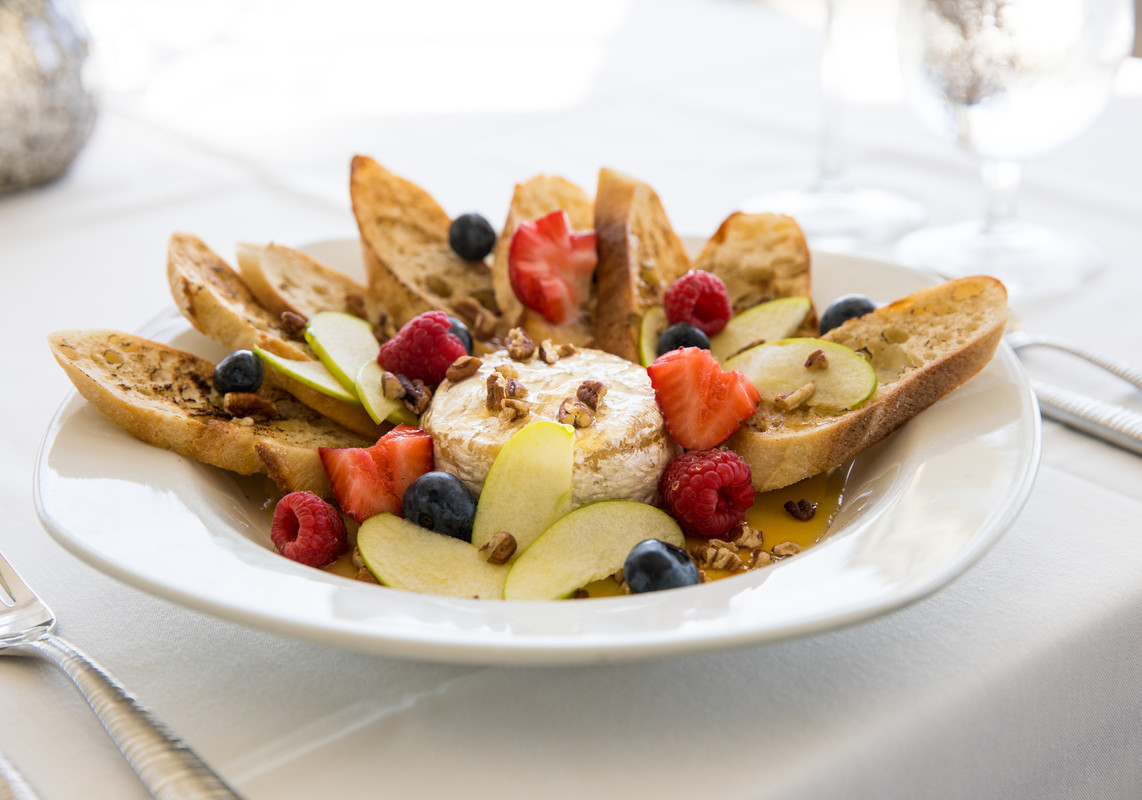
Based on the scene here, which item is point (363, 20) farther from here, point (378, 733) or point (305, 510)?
point (378, 733)

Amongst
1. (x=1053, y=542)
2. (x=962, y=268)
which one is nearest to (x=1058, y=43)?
(x=962, y=268)

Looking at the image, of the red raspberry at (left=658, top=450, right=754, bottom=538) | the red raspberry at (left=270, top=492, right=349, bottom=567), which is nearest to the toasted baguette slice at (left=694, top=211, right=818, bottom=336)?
the red raspberry at (left=658, top=450, right=754, bottom=538)

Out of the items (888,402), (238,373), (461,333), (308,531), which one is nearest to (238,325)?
(238,373)

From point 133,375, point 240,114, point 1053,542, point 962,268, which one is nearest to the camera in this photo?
point 1053,542

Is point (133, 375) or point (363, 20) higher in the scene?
point (363, 20)

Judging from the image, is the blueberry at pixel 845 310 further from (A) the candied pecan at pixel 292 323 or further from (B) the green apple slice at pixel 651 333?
(A) the candied pecan at pixel 292 323

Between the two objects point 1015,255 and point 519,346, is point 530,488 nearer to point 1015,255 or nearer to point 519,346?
point 519,346

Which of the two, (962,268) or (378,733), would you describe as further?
(962,268)

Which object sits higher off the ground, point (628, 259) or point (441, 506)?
point (628, 259)
